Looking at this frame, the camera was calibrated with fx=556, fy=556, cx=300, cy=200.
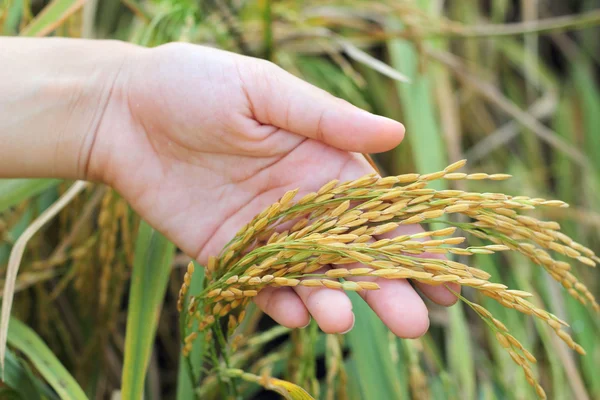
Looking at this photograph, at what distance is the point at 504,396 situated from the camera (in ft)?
3.62

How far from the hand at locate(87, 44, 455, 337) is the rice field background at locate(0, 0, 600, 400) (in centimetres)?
8

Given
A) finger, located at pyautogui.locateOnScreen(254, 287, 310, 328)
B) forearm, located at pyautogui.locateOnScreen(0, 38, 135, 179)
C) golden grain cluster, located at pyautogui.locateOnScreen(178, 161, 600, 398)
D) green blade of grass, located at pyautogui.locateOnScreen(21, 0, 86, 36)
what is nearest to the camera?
golden grain cluster, located at pyautogui.locateOnScreen(178, 161, 600, 398)

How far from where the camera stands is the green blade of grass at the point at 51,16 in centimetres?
93

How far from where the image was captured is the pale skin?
71 cm

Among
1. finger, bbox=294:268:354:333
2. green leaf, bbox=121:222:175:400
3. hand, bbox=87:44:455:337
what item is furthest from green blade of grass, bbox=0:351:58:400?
finger, bbox=294:268:354:333

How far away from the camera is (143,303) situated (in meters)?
0.75

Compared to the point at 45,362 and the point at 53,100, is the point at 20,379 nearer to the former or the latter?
the point at 45,362

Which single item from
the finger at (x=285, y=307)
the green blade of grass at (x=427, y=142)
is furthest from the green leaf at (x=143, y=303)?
the green blade of grass at (x=427, y=142)

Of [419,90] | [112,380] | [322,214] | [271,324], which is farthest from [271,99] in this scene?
[271,324]

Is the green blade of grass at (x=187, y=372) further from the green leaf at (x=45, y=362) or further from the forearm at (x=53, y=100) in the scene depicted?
the forearm at (x=53, y=100)

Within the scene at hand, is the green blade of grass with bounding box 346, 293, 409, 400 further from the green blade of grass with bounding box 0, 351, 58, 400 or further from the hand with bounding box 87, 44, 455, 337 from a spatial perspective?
the green blade of grass with bounding box 0, 351, 58, 400

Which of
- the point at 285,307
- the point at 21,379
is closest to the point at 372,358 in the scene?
the point at 285,307

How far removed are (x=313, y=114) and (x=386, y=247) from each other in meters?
0.22

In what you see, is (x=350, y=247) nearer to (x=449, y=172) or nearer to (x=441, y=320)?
(x=449, y=172)
